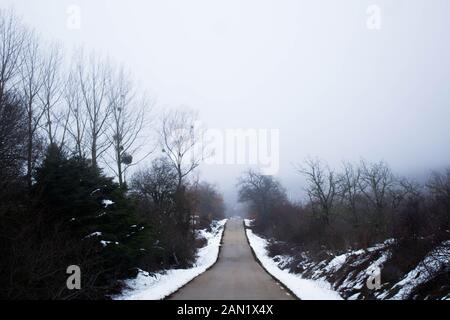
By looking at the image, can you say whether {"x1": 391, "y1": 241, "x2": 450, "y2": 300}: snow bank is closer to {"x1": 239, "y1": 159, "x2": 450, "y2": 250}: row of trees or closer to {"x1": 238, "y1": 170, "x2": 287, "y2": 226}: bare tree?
{"x1": 239, "y1": 159, "x2": 450, "y2": 250}: row of trees

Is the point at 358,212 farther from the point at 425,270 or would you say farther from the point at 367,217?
the point at 425,270

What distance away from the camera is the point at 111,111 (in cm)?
2455

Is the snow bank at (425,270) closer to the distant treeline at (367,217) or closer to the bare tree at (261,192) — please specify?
the distant treeline at (367,217)

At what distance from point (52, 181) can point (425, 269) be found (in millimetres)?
11528

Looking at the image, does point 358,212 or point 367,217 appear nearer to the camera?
point 367,217

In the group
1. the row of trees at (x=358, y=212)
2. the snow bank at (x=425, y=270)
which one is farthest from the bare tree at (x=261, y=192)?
the snow bank at (x=425, y=270)

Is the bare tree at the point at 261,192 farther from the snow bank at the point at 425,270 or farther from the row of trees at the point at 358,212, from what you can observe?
the snow bank at the point at 425,270


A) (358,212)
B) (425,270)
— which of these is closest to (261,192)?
(358,212)

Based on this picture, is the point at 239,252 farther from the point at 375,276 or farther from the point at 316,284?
the point at 375,276

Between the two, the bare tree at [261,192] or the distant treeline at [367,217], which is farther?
the bare tree at [261,192]

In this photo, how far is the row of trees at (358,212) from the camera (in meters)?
12.8

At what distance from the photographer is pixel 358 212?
52656mm

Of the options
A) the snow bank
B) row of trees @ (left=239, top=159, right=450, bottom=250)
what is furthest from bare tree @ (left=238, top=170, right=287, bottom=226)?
the snow bank

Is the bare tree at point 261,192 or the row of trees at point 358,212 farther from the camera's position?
the bare tree at point 261,192
